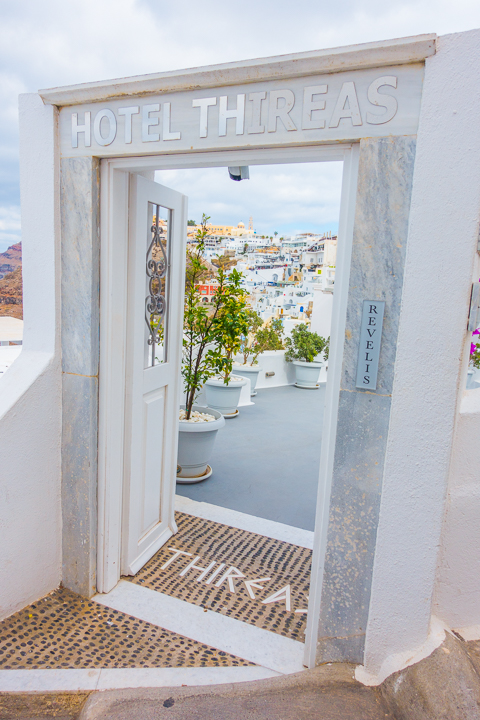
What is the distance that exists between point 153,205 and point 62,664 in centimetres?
240

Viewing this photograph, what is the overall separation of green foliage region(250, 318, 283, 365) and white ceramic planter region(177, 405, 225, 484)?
3.84 metres

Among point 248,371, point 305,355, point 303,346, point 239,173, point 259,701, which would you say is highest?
point 239,173

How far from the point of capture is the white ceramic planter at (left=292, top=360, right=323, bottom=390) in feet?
28.2

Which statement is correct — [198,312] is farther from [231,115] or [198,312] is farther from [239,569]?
[231,115]

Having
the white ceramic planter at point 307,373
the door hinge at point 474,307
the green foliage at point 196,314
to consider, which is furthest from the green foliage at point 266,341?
the door hinge at point 474,307

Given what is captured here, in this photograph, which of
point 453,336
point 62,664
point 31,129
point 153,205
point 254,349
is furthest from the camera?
point 254,349

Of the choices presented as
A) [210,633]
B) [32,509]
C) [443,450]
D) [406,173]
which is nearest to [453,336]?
[443,450]

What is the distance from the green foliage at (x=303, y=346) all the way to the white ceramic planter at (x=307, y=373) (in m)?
0.12

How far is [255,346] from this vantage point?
8.02m

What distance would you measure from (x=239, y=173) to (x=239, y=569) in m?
2.45

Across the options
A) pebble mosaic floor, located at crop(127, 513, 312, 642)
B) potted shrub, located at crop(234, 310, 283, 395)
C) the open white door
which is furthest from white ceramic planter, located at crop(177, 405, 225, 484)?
potted shrub, located at crop(234, 310, 283, 395)

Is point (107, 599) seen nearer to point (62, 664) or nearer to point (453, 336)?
point (62, 664)

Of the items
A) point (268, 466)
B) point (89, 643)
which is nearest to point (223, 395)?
point (268, 466)

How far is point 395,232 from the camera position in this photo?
5.61ft
